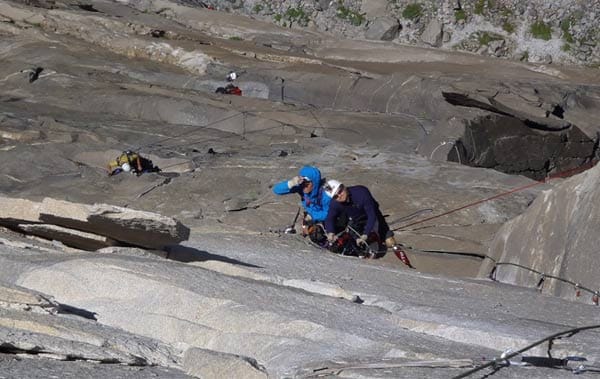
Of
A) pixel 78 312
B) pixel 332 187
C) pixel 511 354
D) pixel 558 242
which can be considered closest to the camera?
pixel 511 354

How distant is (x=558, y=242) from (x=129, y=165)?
10.0m

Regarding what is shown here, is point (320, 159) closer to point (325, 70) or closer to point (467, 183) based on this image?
point (467, 183)

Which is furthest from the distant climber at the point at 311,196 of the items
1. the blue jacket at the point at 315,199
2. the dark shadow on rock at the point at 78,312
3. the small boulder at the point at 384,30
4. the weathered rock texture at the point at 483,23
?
the small boulder at the point at 384,30

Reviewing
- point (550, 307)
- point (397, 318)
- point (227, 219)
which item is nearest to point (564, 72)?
point (227, 219)

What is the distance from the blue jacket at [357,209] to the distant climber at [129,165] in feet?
17.9

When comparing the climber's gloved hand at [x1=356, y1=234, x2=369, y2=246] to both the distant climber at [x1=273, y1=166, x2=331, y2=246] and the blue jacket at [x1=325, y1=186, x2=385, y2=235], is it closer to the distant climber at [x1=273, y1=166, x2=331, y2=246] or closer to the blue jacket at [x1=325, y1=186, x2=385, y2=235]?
the blue jacket at [x1=325, y1=186, x2=385, y2=235]

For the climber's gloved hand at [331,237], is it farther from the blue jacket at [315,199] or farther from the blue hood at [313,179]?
the blue hood at [313,179]

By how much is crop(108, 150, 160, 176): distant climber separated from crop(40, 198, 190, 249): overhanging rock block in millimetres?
9315

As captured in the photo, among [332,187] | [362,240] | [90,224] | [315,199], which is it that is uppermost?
[90,224]

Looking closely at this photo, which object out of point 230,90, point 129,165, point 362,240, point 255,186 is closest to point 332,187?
point 362,240

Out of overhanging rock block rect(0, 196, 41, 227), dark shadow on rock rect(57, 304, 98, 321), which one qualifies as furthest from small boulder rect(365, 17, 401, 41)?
dark shadow on rock rect(57, 304, 98, 321)

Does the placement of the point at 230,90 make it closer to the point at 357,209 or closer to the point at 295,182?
the point at 295,182

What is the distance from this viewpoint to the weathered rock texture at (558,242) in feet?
31.5

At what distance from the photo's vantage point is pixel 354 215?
46.8 feet
